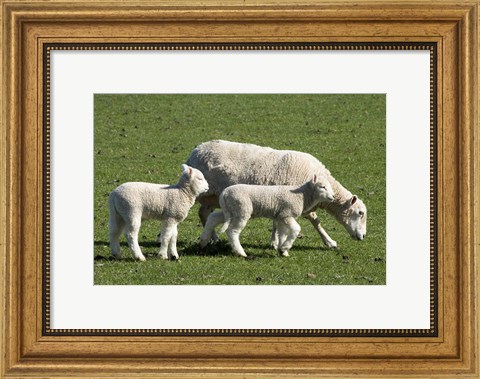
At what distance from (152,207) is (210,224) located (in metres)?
1.12

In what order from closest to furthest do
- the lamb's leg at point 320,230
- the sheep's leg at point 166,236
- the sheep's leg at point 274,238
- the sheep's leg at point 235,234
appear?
the sheep's leg at point 166,236, the sheep's leg at point 235,234, the sheep's leg at point 274,238, the lamb's leg at point 320,230

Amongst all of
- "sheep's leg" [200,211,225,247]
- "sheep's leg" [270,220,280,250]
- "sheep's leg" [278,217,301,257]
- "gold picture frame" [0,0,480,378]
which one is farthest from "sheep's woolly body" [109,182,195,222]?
"gold picture frame" [0,0,480,378]

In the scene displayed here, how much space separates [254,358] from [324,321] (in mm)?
881

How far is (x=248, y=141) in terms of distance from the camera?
2475 cm

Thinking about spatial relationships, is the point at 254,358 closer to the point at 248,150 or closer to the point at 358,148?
the point at 248,150

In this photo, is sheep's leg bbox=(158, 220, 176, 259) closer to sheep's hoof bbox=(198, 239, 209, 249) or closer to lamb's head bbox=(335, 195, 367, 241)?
sheep's hoof bbox=(198, 239, 209, 249)

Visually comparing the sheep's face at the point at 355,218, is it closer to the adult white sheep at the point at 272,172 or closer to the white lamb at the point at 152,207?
the adult white sheep at the point at 272,172

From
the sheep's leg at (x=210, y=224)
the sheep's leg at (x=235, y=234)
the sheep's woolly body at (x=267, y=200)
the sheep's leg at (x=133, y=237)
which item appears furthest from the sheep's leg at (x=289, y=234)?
the sheep's leg at (x=133, y=237)

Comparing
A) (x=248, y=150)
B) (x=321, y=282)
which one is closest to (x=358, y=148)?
(x=248, y=150)

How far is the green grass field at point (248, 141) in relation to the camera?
14766 mm

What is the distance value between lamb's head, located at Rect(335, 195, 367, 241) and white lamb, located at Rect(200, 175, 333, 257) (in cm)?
132

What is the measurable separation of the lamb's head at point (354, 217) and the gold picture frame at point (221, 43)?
5835mm

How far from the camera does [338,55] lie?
39.9ft

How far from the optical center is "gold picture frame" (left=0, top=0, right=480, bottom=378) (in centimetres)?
1194
